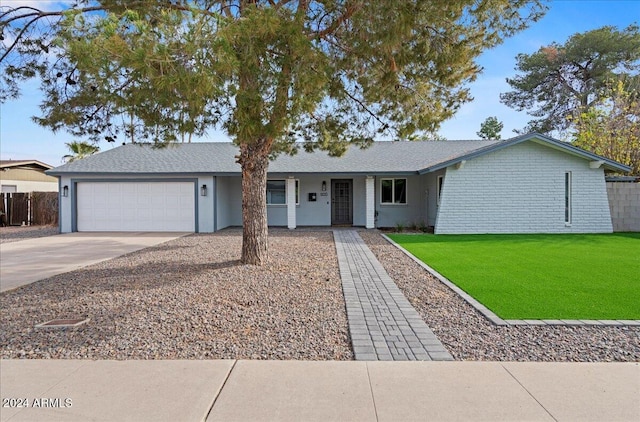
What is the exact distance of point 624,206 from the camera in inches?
626

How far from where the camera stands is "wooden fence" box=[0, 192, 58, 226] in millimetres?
20562

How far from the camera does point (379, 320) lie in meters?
5.24

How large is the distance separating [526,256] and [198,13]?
9202 mm

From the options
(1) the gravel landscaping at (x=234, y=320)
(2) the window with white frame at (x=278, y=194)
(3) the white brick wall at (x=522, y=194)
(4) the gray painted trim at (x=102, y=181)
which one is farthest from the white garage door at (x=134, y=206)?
(3) the white brick wall at (x=522, y=194)

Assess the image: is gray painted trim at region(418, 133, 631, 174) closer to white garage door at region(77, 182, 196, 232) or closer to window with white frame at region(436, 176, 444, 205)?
window with white frame at region(436, 176, 444, 205)

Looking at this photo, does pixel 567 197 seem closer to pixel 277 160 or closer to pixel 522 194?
pixel 522 194

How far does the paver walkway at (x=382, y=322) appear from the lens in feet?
13.7

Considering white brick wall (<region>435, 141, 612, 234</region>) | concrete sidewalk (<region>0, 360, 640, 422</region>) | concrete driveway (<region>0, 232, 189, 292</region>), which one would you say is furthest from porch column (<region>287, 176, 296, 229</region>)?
concrete sidewalk (<region>0, 360, 640, 422</region>)

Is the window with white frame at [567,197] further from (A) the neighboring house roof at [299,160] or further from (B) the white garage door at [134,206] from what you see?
(B) the white garage door at [134,206]

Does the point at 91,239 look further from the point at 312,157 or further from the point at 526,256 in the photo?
the point at 526,256

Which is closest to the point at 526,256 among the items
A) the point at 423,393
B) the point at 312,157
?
the point at 423,393

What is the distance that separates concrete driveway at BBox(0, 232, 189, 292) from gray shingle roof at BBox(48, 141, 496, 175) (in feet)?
9.76

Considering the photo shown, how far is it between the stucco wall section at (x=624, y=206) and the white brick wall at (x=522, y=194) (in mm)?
1379

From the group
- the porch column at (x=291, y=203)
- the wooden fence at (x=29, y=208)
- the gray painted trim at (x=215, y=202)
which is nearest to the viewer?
the gray painted trim at (x=215, y=202)
